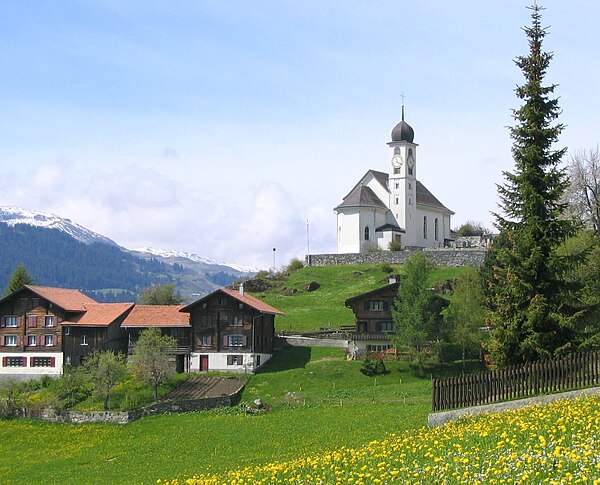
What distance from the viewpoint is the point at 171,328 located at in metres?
69.9

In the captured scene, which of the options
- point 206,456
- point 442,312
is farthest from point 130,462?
Answer: point 442,312

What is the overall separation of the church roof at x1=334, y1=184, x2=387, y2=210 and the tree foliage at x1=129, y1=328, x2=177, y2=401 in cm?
5845

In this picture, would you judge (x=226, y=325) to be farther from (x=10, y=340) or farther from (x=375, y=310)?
(x=10, y=340)

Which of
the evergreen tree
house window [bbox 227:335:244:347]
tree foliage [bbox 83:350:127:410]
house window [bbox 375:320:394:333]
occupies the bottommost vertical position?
tree foliage [bbox 83:350:127:410]

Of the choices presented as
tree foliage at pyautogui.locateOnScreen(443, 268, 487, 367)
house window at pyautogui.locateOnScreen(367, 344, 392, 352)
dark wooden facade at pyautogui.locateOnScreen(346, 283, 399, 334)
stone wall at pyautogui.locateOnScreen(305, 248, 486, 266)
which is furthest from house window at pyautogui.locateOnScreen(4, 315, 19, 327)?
stone wall at pyautogui.locateOnScreen(305, 248, 486, 266)

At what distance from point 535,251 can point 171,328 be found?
40689 millimetres

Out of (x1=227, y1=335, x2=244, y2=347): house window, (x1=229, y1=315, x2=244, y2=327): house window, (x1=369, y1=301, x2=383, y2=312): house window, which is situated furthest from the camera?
(x1=369, y1=301, x2=383, y2=312): house window

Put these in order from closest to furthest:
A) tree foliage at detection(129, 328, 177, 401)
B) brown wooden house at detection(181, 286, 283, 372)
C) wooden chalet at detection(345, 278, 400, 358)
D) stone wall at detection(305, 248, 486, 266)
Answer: tree foliage at detection(129, 328, 177, 401) → brown wooden house at detection(181, 286, 283, 372) → wooden chalet at detection(345, 278, 400, 358) → stone wall at detection(305, 248, 486, 266)

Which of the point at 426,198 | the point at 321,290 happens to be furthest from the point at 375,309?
the point at 426,198

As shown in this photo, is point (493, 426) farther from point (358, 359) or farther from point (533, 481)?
point (358, 359)

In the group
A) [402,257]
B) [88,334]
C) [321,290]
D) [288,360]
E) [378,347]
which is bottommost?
[288,360]

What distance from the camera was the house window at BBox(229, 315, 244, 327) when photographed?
69062 mm

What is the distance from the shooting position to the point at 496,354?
118 ft

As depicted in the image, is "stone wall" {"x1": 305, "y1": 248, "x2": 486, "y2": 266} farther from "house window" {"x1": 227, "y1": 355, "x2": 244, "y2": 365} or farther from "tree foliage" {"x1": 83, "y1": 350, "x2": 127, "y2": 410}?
"tree foliage" {"x1": 83, "y1": 350, "x2": 127, "y2": 410}
